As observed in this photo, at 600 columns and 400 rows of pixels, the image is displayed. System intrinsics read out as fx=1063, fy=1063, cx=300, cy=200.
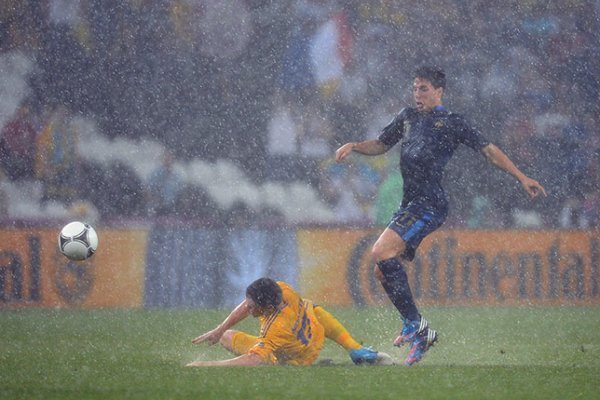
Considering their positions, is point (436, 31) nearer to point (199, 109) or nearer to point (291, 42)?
point (291, 42)

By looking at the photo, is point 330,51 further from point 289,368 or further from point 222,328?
point 289,368

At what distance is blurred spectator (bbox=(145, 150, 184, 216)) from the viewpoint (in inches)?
543

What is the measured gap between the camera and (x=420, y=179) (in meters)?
7.05

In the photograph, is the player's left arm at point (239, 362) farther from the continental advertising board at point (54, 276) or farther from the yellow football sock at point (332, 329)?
the continental advertising board at point (54, 276)

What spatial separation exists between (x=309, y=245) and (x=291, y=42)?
4.07 meters

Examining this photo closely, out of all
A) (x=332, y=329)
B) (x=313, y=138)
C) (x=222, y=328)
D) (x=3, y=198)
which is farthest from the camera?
(x=313, y=138)

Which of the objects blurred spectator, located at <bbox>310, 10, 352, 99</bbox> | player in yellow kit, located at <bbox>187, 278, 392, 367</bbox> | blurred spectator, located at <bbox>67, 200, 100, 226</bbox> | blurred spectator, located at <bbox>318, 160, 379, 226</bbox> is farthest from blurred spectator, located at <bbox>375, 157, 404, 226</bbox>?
player in yellow kit, located at <bbox>187, 278, 392, 367</bbox>

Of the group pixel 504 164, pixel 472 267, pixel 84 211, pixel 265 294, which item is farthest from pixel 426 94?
pixel 84 211

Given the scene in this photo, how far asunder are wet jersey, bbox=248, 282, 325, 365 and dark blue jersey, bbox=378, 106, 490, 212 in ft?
3.59

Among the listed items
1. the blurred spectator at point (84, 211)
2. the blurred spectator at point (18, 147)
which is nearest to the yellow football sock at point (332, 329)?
the blurred spectator at point (84, 211)

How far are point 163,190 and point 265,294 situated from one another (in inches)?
307

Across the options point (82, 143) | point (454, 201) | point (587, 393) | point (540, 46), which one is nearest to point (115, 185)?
point (82, 143)

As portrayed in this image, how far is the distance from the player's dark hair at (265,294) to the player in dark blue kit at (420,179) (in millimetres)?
819

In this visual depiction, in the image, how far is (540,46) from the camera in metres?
15.7
